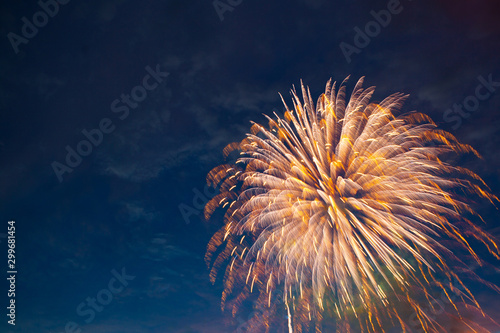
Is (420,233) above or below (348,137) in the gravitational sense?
below

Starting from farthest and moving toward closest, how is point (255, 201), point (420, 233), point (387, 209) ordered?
point (255, 201) → point (387, 209) → point (420, 233)

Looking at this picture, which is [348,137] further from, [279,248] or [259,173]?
[279,248]

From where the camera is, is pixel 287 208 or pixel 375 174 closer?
pixel 375 174

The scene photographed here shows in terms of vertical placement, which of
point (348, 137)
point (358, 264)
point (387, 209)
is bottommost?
point (358, 264)

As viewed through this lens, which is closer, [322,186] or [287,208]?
[322,186]

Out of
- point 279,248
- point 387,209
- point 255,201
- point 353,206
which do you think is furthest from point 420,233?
point 255,201

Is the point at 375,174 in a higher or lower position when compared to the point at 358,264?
higher

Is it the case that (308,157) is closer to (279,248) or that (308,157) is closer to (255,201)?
(255,201)

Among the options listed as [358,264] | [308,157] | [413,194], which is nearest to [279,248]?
[358,264]

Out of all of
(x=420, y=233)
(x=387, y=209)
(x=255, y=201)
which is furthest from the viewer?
(x=255, y=201)
